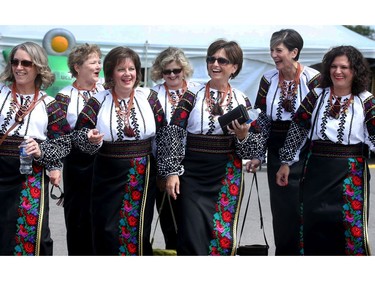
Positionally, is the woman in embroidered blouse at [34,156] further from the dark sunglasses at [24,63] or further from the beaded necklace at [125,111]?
A: the beaded necklace at [125,111]

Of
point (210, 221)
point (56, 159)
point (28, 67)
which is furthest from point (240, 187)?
point (28, 67)

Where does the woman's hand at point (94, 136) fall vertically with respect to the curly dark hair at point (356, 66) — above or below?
below

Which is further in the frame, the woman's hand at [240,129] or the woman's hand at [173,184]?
the woman's hand at [173,184]

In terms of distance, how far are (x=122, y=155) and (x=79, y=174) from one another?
0.99 m

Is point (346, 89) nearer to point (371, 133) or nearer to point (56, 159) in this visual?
point (371, 133)

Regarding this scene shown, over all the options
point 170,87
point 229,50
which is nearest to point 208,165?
point 229,50

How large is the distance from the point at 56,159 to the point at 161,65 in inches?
70.7

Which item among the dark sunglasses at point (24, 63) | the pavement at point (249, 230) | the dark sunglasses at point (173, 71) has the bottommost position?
the pavement at point (249, 230)

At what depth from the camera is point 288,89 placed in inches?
227

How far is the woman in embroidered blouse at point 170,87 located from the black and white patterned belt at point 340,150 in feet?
5.00

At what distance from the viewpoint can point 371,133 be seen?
492 cm

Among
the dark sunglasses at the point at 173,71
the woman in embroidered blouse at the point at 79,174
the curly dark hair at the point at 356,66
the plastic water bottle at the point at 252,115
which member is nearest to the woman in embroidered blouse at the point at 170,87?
the dark sunglasses at the point at 173,71

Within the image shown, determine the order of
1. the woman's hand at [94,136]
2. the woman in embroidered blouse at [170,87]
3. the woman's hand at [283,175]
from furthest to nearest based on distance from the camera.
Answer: the woman in embroidered blouse at [170,87]
the woman's hand at [283,175]
the woman's hand at [94,136]

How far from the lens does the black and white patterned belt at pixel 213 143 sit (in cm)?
510
